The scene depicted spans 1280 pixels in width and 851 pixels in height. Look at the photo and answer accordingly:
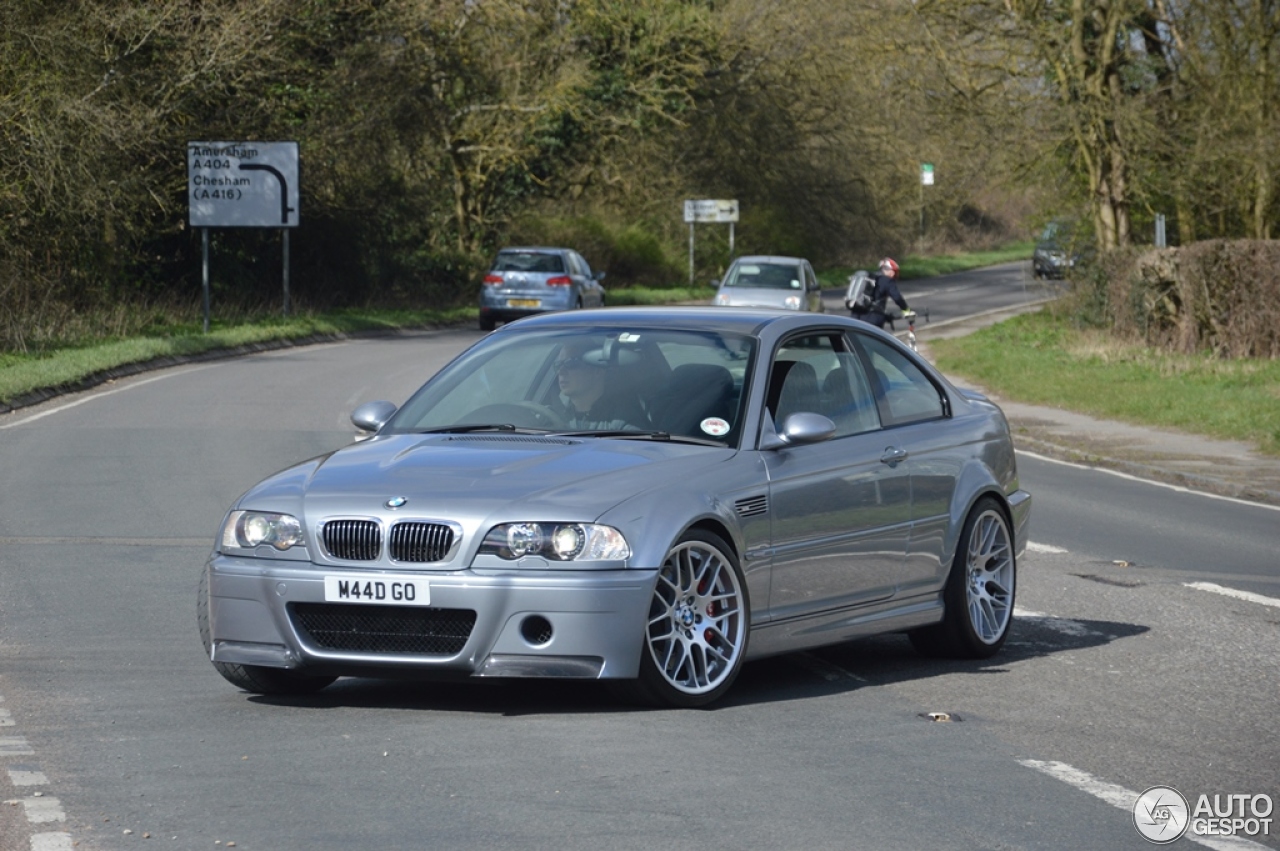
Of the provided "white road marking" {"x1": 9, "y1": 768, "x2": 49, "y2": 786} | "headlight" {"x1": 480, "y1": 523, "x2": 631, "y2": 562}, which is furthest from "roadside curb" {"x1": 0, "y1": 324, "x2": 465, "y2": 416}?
"white road marking" {"x1": 9, "y1": 768, "x2": 49, "y2": 786}

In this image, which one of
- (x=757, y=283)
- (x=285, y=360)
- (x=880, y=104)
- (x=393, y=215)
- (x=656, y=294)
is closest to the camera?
(x=285, y=360)

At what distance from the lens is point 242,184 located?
124ft

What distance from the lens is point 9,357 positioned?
2783 cm

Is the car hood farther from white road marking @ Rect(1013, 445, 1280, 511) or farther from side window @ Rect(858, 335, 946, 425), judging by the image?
white road marking @ Rect(1013, 445, 1280, 511)

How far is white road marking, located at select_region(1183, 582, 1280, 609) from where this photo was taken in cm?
1080

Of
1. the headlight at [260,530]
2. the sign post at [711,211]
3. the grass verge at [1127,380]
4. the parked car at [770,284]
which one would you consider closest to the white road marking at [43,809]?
the headlight at [260,530]

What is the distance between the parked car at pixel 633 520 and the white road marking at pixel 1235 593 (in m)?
2.14

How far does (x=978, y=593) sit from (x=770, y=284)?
1076 inches

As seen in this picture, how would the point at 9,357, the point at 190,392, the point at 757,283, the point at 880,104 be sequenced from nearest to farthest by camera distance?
the point at 190,392 < the point at 9,357 < the point at 757,283 < the point at 880,104

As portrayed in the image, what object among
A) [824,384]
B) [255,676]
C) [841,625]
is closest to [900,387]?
[824,384]

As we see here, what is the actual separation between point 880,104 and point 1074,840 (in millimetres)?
60644

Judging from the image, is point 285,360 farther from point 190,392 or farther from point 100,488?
point 100,488

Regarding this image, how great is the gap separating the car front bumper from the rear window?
3418 centimetres

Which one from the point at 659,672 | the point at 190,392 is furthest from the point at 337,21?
the point at 659,672
